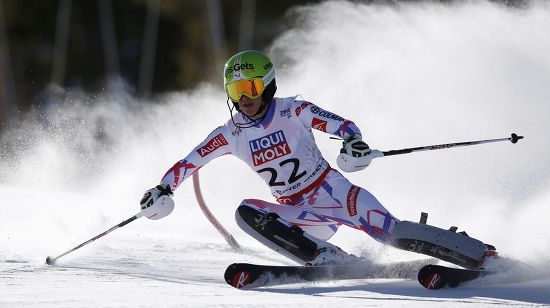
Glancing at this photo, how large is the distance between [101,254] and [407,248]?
8.01 ft

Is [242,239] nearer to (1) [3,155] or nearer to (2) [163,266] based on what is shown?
(2) [163,266]

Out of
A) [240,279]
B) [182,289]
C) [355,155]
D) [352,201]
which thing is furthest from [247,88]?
[182,289]

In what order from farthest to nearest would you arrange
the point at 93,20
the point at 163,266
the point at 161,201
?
the point at 93,20 → the point at 163,266 → the point at 161,201

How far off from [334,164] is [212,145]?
386 centimetres

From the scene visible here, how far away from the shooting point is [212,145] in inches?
241

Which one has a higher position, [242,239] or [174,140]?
A: [174,140]

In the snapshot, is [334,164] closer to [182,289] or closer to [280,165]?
[280,165]

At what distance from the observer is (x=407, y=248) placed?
5.48 meters

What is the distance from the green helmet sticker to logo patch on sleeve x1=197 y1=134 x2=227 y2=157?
377mm

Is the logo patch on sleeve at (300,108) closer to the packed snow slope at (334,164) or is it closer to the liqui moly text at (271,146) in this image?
the liqui moly text at (271,146)

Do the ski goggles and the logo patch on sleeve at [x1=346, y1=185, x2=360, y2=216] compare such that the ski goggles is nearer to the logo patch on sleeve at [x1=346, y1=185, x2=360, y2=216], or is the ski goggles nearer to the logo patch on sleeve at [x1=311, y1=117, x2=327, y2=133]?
the logo patch on sleeve at [x1=311, y1=117, x2=327, y2=133]

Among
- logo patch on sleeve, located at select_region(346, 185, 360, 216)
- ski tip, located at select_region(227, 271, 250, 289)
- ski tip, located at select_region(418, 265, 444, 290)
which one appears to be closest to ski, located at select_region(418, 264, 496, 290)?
ski tip, located at select_region(418, 265, 444, 290)

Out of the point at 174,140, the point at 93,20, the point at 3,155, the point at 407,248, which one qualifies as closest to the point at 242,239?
the point at 407,248

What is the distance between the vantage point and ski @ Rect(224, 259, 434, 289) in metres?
5.03
